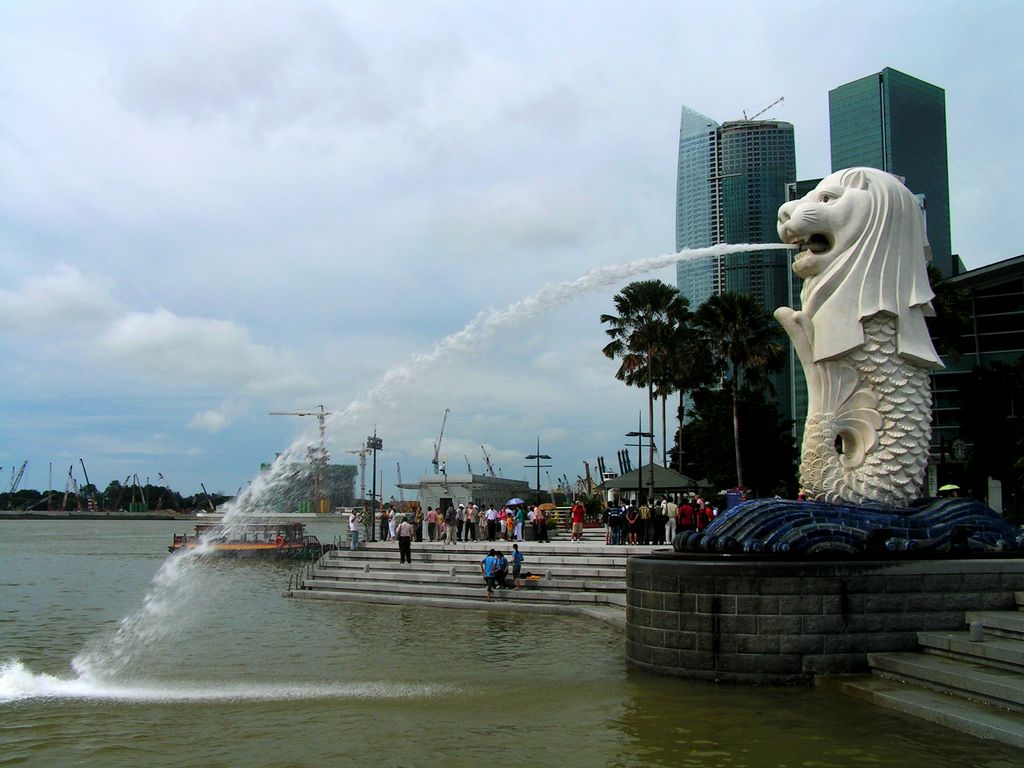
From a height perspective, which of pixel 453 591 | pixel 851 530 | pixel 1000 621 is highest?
pixel 851 530

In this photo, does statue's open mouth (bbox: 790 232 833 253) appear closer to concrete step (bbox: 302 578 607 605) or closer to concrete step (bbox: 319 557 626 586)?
concrete step (bbox: 302 578 607 605)

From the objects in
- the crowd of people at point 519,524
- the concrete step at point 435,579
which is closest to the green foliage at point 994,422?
the crowd of people at point 519,524

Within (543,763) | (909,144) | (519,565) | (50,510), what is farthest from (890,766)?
(50,510)

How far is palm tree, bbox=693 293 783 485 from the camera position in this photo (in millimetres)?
39656

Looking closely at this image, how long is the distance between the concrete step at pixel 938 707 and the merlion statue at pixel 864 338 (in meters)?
3.59

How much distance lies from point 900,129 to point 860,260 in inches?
5038

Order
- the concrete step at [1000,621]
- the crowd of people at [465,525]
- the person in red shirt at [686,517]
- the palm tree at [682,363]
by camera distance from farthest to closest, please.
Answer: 1. the palm tree at [682,363]
2. the crowd of people at [465,525]
3. the person in red shirt at [686,517]
4. the concrete step at [1000,621]

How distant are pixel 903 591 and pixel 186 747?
8.04 meters

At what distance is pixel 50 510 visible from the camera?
605 feet

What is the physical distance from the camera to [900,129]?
423ft

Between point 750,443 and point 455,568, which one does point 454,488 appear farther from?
point 750,443

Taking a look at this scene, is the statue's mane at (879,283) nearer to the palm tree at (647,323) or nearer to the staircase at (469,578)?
the staircase at (469,578)

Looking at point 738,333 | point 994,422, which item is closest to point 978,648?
point 994,422

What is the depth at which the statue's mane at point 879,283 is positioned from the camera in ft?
45.7
